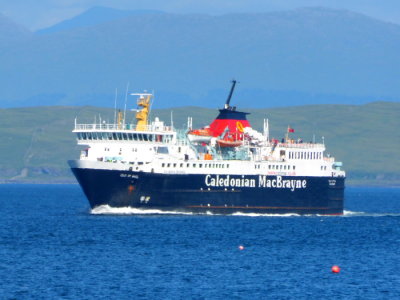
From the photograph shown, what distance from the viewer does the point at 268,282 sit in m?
56.2

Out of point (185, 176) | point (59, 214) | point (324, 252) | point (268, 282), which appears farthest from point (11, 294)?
point (59, 214)

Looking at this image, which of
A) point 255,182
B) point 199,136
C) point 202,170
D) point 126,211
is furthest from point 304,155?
point 126,211

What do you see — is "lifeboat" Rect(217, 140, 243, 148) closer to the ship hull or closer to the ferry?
the ferry

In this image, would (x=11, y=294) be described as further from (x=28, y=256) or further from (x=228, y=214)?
(x=228, y=214)

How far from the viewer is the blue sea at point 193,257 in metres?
53.6

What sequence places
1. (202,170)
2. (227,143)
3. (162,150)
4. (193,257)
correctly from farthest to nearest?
1. (227,143)
2. (162,150)
3. (202,170)
4. (193,257)

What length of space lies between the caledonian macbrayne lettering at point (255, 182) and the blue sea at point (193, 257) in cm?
273

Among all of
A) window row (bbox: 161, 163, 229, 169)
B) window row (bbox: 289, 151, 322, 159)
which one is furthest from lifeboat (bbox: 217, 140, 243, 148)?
window row (bbox: 289, 151, 322, 159)

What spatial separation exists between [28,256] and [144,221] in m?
22.3

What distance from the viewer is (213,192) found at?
93000mm

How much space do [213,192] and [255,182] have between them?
174 inches

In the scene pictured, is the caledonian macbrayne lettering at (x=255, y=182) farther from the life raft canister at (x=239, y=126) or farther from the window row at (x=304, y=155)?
the life raft canister at (x=239, y=126)

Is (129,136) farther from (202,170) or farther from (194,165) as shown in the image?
(202,170)

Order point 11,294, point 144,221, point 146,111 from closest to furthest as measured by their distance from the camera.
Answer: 1. point 11,294
2. point 144,221
3. point 146,111
